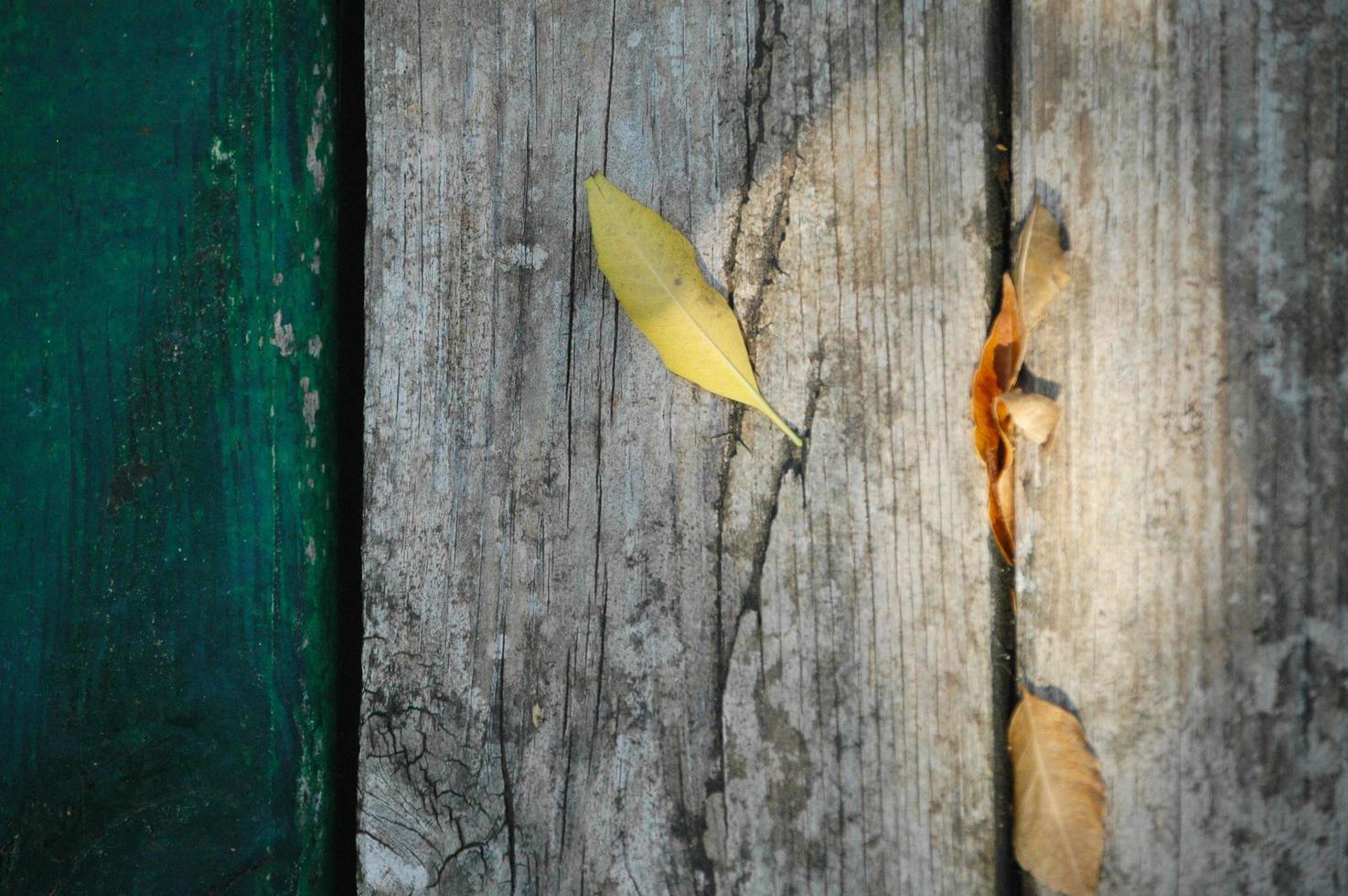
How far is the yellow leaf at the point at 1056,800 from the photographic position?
95cm

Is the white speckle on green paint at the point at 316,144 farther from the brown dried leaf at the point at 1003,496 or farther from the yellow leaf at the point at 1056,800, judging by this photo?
the yellow leaf at the point at 1056,800

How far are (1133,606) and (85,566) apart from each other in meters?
1.41

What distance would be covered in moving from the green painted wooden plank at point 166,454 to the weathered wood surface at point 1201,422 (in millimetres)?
1007

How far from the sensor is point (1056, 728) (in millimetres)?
969

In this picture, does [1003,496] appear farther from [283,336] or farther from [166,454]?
[166,454]

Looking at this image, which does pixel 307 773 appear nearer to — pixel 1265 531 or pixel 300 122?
pixel 300 122

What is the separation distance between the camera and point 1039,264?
0.96m

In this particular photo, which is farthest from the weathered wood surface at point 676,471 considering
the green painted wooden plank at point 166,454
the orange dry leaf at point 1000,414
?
the green painted wooden plank at point 166,454

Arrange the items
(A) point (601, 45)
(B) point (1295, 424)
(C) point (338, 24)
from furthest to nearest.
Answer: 1. (C) point (338, 24)
2. (A) point (601, 45)
3. (B) point (1295, 424)

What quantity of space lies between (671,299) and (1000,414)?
0.43m

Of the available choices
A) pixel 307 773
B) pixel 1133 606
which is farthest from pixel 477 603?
pixel 1133 606

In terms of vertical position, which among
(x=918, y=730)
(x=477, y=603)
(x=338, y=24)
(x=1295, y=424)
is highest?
(x=338, y=24)

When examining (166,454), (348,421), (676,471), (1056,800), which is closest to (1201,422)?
(1056,800)

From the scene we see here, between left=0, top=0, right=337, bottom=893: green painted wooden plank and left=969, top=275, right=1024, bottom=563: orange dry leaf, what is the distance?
903 millimetres
